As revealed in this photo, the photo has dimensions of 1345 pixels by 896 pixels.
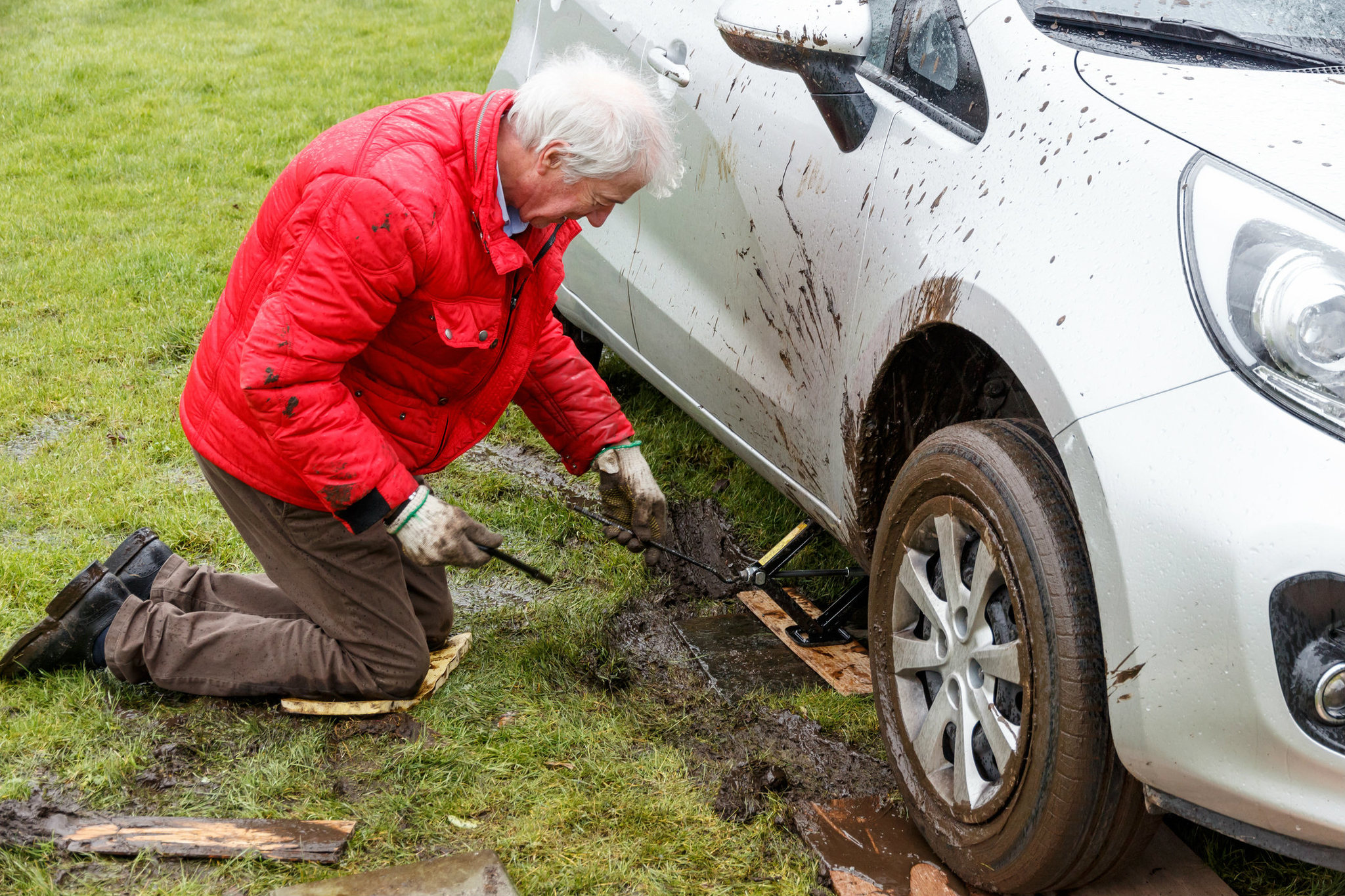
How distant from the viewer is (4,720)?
2.50 m

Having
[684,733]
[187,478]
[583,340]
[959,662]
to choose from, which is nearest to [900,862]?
[959,662]

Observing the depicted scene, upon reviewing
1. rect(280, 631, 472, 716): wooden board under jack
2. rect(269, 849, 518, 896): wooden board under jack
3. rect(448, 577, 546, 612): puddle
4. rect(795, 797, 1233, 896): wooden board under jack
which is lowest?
rect(448, 577, 546, 612): puddle

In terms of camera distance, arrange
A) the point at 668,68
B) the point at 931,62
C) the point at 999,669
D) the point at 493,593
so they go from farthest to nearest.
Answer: the point at 493,593 → the point at 668,68 → the point at 931,62 → the point at 999,669

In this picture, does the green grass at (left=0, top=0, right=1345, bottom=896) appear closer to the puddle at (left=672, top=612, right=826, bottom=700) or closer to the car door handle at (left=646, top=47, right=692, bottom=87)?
the puddle at (left=672, top=612, right=826, bottom=700)

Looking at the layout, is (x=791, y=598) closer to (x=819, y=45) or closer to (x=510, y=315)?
(x=510, y=315)

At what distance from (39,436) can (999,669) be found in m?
3.37

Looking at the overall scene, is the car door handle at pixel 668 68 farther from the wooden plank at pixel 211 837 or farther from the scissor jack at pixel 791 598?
the wooden plank at pixel 211 837

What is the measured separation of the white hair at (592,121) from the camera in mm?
2168

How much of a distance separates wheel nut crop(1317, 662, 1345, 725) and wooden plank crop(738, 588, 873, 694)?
1227 millimetres

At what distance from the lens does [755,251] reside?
255 centimetres

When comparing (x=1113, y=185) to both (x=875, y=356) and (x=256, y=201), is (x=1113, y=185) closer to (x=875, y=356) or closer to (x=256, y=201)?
(x=875, y=356)

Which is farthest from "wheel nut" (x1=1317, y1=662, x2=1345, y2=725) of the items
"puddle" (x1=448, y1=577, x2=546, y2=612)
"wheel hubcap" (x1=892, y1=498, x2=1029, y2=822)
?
"puddle" (x1=448, y1=577, x2=546, y2=612)

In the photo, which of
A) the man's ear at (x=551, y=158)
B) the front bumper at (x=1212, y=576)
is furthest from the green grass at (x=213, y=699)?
the man's ear at (x=551, y=158)

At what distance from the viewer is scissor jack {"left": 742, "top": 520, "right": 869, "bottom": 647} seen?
114 inches
